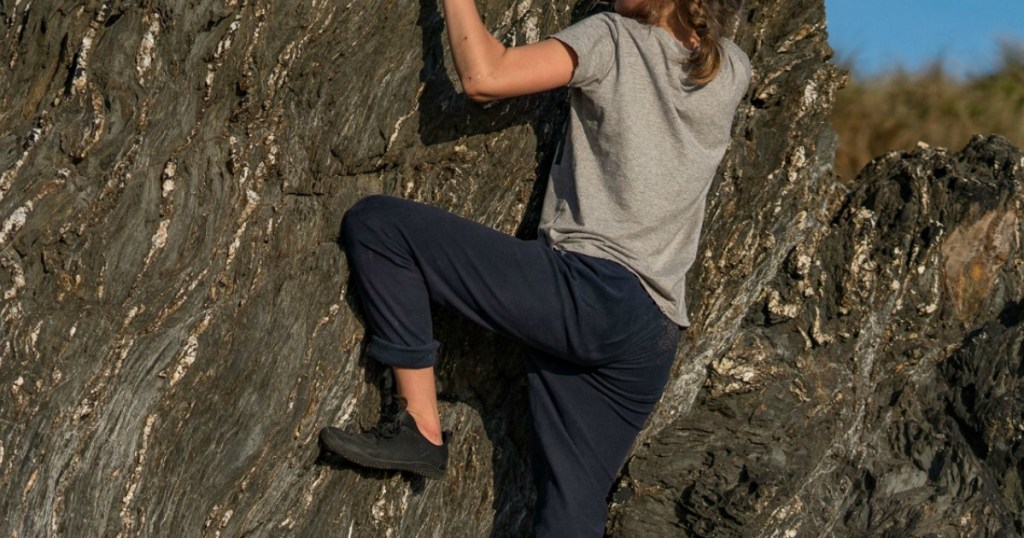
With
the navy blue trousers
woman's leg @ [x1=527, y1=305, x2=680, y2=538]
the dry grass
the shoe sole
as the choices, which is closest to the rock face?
the shoe sole

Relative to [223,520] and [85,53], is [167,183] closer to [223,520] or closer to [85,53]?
[85,53]

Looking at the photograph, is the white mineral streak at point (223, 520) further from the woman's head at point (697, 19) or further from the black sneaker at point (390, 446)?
the woman's head at point (697, 19)

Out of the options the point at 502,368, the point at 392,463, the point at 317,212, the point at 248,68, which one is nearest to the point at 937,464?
the point at 502,368

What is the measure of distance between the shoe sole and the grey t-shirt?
1.02 m

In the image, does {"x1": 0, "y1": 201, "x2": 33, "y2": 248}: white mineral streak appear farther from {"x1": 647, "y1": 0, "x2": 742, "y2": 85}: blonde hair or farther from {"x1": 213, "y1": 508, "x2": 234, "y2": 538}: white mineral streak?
{"x1": 647, "y1": 0, "x2": 742, "y2": 85}: blonde hair

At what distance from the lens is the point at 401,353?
182 inches

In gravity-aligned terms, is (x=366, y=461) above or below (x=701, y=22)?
below

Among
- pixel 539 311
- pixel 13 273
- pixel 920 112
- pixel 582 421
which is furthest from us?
pixel 920 112

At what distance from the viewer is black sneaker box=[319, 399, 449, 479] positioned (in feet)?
15.2

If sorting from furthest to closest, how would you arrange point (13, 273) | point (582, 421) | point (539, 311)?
point (582, 421)
point (539, 311)
point (13, 273)

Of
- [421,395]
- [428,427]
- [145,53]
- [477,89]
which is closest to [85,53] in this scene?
[145,53]

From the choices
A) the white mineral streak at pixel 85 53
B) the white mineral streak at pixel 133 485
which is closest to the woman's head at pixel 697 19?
the white mineral streak at pixel 85 53

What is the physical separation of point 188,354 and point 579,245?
59.8 inches

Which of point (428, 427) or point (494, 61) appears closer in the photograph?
point (494, 61)
